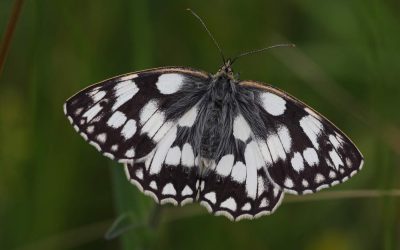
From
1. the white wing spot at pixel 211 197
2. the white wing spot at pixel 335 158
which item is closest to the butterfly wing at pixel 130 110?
the white wing spot at pixel 211 197

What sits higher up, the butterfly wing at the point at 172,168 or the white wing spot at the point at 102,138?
the white wing spot at the point at 102,138

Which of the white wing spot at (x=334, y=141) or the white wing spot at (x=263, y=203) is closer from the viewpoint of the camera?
the white wing spot at (x=263, y=203)

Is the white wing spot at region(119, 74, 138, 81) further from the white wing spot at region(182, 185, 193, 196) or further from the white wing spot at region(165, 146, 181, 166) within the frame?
the white wing spot at region(182, 185, 193, 196)

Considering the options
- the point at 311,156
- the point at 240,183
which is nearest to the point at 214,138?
the point at 240,183

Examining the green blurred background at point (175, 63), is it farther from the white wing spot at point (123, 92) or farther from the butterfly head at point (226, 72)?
the butterfly head at point (226, 72)

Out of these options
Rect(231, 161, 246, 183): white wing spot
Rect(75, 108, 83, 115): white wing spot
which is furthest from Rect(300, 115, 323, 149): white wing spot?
Rect(75, 108, 83, 115): white wing spot

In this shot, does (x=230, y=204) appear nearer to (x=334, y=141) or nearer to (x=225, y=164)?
(x=225, y=164)

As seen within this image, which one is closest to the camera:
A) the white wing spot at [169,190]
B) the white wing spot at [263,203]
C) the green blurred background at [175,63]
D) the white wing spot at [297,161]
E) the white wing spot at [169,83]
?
the white wing spot at [169,190]
